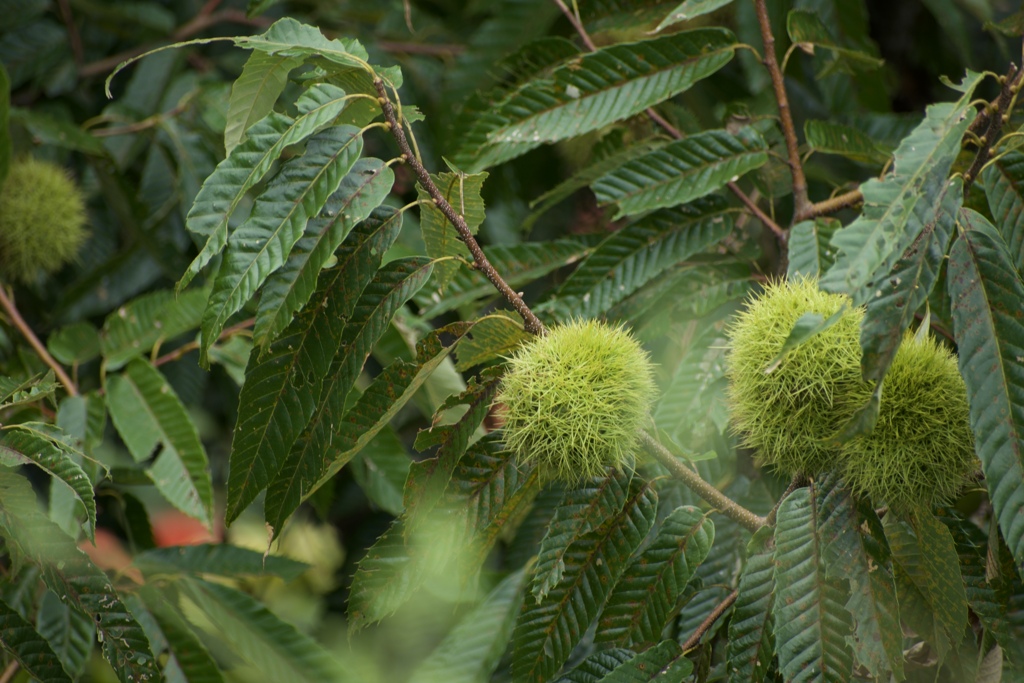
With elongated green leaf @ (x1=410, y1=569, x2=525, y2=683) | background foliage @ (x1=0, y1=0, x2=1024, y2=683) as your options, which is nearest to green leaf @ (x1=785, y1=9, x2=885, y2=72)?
background foliage @ (x1=0, y1=0, x2=1024, y2=683)

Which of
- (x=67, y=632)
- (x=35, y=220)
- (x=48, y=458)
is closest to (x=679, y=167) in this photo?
(x=48, y=458)

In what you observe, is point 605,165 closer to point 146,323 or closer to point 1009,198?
point 1009,198

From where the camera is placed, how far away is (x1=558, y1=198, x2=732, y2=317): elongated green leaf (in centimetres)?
125

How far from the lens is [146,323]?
1616 mm

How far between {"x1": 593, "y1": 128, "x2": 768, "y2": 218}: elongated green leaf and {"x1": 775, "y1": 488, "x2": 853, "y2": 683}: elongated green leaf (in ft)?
1.64

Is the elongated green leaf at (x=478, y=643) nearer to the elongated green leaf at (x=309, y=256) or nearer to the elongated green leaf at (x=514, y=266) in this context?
the elongated green leaf at (x=514, y=266)

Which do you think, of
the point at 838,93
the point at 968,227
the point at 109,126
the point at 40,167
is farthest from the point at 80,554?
the point at 838,93

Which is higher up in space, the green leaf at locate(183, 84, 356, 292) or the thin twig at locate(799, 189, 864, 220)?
the green leaf at locate(183, 84, 356, 292)

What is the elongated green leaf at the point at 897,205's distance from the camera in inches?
28.0

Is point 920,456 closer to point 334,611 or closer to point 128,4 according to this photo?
point 334,611

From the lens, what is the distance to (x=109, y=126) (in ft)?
6.84

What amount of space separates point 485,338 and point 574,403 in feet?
0.56

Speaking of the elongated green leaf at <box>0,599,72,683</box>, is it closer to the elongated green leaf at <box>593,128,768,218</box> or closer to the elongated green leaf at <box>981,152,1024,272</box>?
the elongated green leaf at <box>593,128,768,218</box>

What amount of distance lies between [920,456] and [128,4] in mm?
2041
